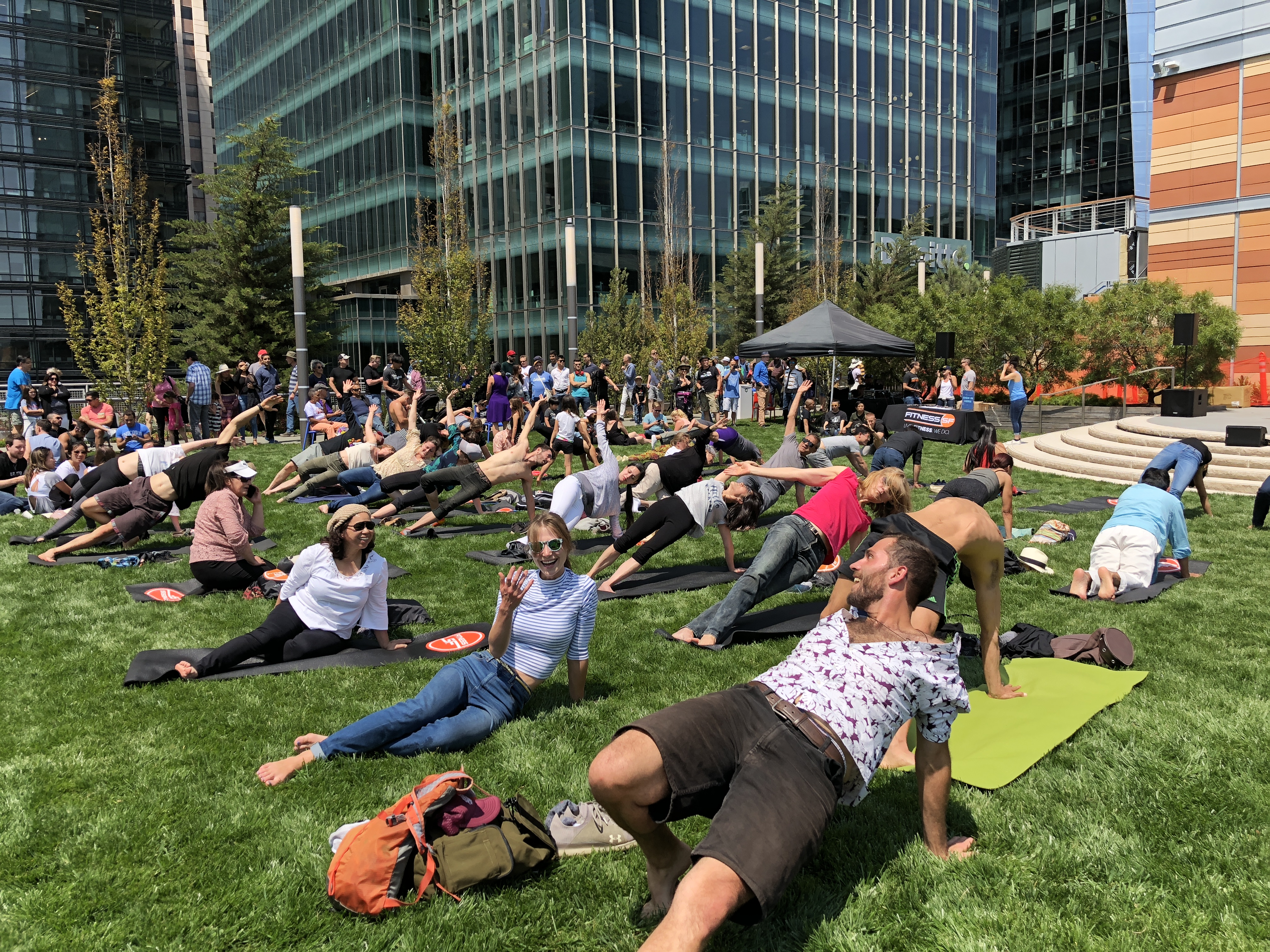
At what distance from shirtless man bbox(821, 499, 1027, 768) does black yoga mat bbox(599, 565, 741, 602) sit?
11.0 ft

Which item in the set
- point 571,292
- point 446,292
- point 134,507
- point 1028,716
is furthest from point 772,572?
point 446,292

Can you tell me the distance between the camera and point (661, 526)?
9.33m

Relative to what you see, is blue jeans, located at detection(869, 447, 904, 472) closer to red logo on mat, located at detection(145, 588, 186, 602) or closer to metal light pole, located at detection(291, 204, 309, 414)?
red logo on mat, located at detection(145, 588, 186, 602)

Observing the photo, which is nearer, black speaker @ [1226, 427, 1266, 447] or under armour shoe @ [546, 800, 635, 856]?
under armour shoe @ [546, 800, 635, 856]

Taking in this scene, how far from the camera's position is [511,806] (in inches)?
169

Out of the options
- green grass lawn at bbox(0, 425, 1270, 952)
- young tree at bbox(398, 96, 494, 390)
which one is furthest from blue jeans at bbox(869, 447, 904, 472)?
young tree at bbox(398, 96, 494, 390)

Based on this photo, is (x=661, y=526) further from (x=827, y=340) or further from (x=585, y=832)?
(x=827, y=340)

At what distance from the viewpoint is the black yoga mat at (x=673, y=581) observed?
30.2ft

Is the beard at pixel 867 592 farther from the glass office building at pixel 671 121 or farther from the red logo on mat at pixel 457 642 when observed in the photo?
the glass office building at pixel 671 121

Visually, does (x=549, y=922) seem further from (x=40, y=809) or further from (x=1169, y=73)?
(x=1169, y=73)

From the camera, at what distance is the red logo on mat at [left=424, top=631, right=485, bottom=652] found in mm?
7332

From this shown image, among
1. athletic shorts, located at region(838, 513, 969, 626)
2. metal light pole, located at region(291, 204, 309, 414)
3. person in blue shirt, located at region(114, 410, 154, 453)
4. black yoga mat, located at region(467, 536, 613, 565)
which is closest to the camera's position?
athletic shorts, located at region(838, 513, 969, 626)

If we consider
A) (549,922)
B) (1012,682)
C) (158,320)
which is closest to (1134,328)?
(1012,682)

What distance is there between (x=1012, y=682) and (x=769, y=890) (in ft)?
12.7
